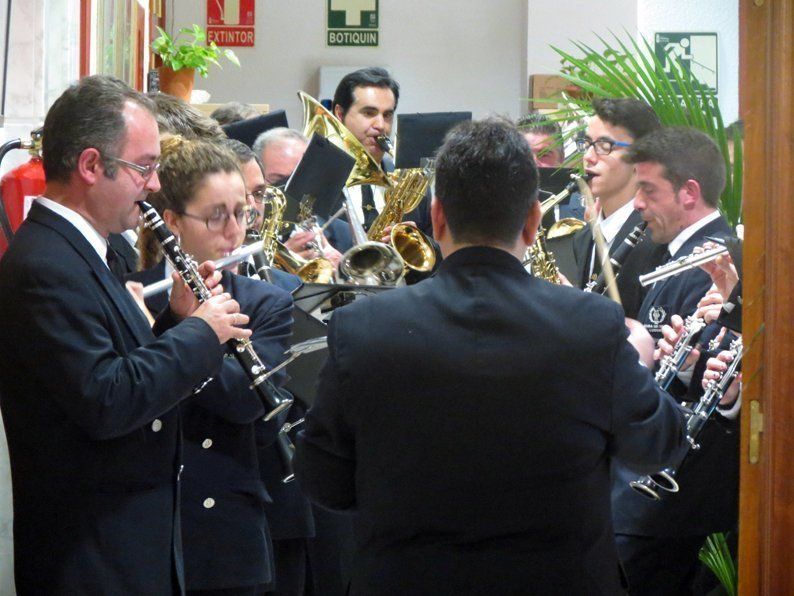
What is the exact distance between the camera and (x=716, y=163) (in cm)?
304

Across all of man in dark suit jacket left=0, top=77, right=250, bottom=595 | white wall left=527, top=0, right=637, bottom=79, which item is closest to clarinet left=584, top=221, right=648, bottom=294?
man in dark suit jacket left=0, top=77, right=250, bottom=595

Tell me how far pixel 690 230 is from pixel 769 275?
983 millimetres

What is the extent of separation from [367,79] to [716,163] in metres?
2.07

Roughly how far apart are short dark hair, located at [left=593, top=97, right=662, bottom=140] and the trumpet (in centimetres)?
77

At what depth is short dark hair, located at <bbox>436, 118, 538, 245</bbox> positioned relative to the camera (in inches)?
69.3

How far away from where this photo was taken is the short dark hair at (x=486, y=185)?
69.3 inches

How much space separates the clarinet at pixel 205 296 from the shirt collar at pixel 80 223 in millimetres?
172

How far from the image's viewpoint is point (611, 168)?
3717 mm

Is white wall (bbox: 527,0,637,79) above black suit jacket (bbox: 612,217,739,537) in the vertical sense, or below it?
above

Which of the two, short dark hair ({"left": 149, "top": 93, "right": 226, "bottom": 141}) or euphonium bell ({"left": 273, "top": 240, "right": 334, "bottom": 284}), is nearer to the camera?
short dark hair ({"left": 149, "top": 93, "right": 226, "bottom": 141})

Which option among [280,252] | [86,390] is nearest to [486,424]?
[86,390]

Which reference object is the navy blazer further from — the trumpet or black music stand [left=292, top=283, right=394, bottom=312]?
the trumpet

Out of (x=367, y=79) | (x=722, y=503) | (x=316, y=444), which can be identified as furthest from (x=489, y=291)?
(x=367, y=79)

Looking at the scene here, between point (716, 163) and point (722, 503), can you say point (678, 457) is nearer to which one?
point (722, 503)
